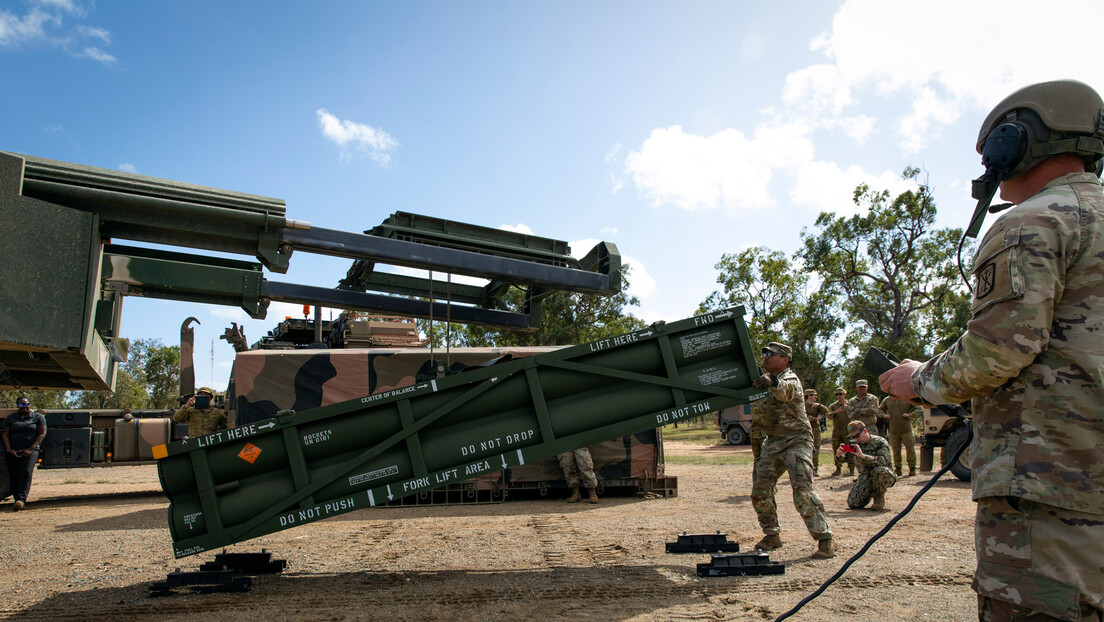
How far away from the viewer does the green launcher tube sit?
16.0 ft

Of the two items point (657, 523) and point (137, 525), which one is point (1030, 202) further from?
point (137, 525)

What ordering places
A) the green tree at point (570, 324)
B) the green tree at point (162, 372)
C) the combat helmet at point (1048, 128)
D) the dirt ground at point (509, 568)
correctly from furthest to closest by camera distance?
the green tree at point (162, 372) < the green tree at point (570, 324) < the dirt ground at point (509, 568) < the combat helmet at point (1048, 128)

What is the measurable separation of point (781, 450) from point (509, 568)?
9.06 ft

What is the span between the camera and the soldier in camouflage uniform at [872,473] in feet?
29.2

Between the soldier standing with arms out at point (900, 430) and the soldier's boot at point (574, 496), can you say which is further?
the soldier standing with arms out at point (900, 430)

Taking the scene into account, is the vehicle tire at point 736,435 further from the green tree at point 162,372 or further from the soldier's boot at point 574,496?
the green tree at point 162,372

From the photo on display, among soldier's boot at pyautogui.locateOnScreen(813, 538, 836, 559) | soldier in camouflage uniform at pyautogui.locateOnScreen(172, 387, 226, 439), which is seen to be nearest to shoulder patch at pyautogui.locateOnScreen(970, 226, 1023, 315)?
soldier's boot at pyautogui.locateOnScreen(813, 538, 836, 559)

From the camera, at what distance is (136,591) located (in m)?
5.27

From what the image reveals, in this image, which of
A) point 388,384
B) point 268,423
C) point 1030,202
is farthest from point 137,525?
point 1030,202

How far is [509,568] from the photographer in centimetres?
584

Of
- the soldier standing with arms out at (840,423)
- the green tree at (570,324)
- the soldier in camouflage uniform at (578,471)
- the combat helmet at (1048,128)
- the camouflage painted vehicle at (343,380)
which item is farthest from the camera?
the green tree at (570,324)

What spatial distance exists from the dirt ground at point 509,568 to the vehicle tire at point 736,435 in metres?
15.2

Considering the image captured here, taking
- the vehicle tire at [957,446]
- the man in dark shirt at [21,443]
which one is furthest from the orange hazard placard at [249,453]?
the vehicle tire at [957,446]

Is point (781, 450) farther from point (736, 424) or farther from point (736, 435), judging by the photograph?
point (736, 435)
